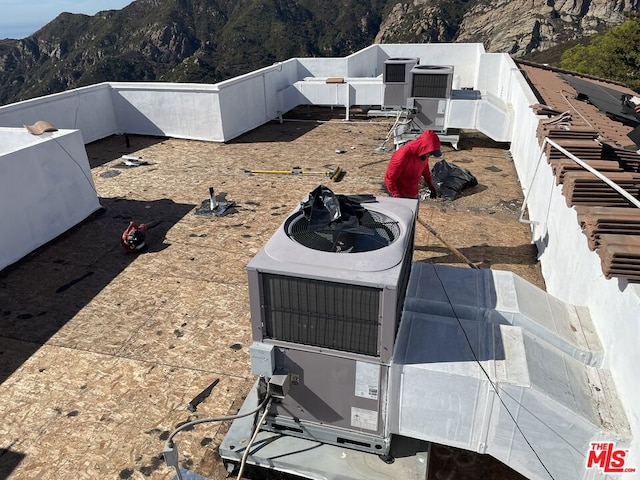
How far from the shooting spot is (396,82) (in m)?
14.7

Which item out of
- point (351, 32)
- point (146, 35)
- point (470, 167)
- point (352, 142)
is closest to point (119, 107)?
point (352, 142)

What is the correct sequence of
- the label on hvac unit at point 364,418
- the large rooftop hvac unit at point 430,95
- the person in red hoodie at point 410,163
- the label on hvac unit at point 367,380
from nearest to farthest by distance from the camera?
the label on hvac unit at point 367,380, the label on hvac unit at point 364,418, the person in red hoodie at point 410,163, the large rooftop hvac unit at point 430,95

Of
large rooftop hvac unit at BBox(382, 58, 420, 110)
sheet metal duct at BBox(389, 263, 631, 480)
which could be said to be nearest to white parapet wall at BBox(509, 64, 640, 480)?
sheet metal duct at BBox(389, 263, 631, 480)

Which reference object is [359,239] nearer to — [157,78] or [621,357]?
[621,357]

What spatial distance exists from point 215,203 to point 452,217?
4966 mm

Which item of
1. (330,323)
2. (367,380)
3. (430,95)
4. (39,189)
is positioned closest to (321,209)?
(330,323)

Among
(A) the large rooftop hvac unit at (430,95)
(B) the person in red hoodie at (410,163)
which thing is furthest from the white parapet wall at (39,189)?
(A) the large rooftop hvac unit at (430,95)

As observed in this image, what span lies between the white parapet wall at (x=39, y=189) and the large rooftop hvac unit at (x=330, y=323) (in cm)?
648

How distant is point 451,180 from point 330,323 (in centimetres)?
789

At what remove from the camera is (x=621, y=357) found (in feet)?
11.8

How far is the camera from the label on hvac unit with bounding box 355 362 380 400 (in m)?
3.58

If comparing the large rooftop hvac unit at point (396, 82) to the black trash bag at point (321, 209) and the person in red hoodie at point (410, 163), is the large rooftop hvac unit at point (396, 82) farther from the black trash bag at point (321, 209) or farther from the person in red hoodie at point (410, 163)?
the black trash bag at point (321, 209)

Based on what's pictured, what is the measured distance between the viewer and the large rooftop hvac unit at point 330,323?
3365mm

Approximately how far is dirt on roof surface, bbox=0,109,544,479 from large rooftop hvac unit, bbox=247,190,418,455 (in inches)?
42.4
